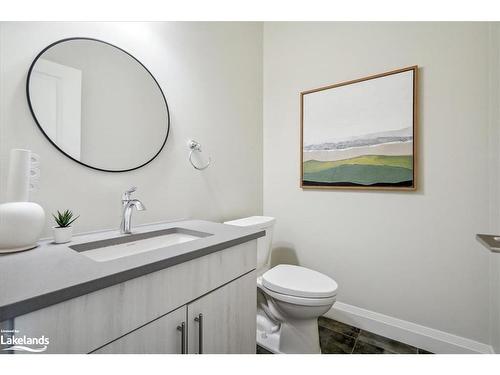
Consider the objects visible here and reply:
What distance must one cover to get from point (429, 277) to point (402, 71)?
4.43ft

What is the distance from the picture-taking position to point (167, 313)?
75 cm

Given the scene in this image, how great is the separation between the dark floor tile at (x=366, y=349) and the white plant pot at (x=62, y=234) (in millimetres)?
1695

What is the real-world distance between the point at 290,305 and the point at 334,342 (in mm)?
564

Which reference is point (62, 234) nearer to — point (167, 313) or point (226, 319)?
point (167, 313)

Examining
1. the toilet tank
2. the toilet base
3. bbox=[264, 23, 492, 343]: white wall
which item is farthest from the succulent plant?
bbox=[264, 23, 492, 343]: white wall

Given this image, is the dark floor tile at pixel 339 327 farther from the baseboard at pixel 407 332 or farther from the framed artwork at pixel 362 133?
the framed artwork at pixel 362 133

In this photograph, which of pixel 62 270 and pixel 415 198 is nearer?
pixel 62 270

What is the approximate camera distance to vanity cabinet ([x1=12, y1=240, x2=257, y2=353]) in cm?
54

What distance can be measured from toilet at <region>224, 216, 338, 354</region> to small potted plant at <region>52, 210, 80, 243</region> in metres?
0.95

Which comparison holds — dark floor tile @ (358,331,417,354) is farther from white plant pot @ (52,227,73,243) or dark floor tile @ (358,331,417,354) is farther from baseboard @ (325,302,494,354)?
white plant pot @ (52,227,73,243)

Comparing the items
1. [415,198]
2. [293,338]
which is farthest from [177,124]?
[415,198]

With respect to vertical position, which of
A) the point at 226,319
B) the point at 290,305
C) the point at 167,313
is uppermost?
the point at 167,313

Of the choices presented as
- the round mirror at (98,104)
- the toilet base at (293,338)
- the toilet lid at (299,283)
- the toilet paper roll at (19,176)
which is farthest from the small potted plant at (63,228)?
the toilet base at (293,338)
